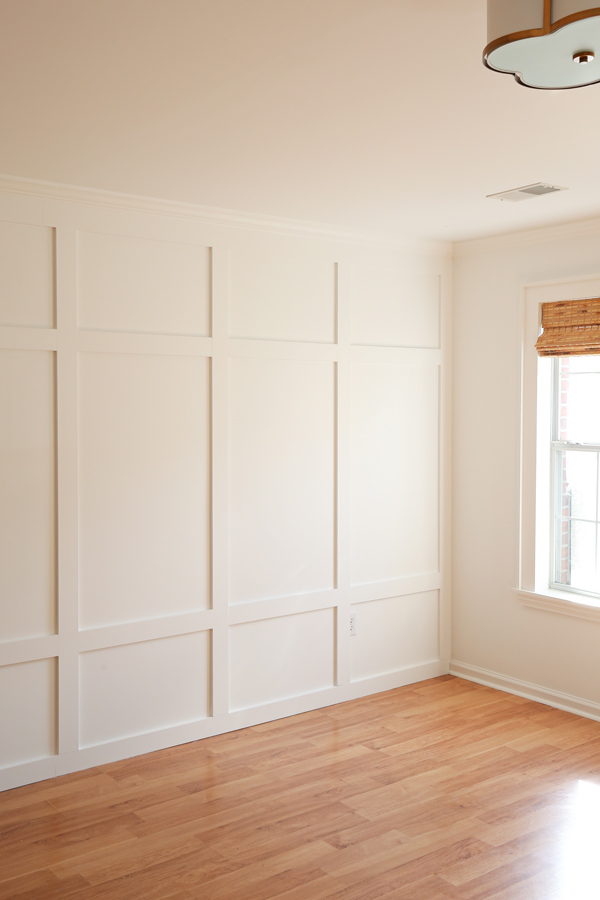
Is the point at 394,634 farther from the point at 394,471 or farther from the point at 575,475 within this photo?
the point at 575,475

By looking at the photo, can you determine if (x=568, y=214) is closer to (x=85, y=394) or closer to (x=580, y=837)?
(x=85, y=394)

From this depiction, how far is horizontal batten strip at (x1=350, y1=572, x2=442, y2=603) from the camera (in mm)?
4704

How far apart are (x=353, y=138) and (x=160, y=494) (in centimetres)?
191

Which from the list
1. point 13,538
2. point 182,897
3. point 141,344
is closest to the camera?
point 182,897

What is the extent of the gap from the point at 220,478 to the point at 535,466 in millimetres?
1851

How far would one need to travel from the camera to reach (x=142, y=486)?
388cm

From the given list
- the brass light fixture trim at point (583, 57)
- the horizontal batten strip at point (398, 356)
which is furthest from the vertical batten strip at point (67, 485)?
the brass light fixture trim at point (583, 57)

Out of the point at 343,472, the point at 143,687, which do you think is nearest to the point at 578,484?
the point at 343,472

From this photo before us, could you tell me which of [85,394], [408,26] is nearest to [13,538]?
[85,394]

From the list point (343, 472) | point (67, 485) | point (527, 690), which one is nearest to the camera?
point (67, 485)

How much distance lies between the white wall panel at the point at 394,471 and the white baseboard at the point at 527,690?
2.24 ft

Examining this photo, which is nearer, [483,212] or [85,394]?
[85,394]

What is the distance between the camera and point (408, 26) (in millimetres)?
2055

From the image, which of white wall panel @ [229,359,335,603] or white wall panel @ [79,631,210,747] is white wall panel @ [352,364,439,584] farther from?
white wall panel @ [79,631,210,747]
